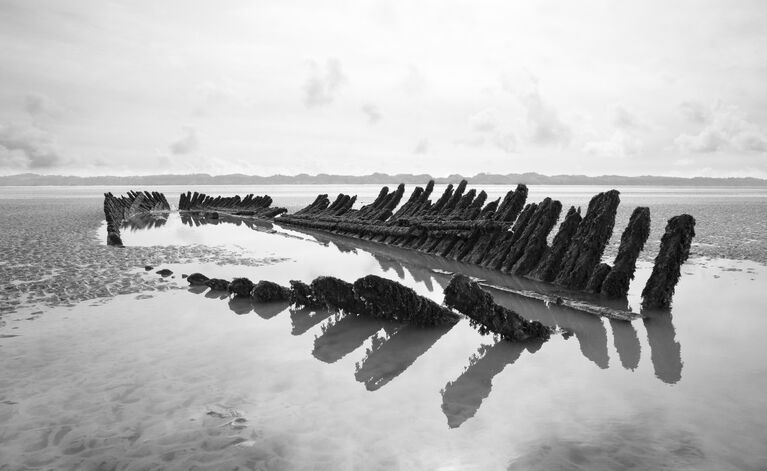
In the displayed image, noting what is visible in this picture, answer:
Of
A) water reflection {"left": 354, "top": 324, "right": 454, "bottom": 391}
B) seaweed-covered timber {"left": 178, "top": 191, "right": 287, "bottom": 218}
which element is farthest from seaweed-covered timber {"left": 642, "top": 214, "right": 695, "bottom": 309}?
seaweed-covered timber {"left": 178, "top": 191, "right": 287, "bottom": 218}

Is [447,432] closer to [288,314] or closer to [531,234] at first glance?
[288,314]

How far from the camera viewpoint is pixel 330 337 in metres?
6.02

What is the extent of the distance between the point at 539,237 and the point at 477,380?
6.11 meters

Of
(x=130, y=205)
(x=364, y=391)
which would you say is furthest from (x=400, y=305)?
(x=130, y=205)

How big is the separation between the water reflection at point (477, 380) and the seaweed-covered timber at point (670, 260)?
274cm

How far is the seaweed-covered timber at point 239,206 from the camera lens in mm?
27705

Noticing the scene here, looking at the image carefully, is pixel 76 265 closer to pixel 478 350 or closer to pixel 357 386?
pixel 357 386

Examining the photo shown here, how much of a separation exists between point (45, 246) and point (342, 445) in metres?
13.4

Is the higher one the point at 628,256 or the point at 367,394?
the point at 628,256

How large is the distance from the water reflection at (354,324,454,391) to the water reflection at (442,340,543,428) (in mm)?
593

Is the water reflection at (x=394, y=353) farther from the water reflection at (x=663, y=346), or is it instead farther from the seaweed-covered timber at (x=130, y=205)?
the seaweed-covered timber at (x=130, y=205)

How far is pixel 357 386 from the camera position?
4617 mm

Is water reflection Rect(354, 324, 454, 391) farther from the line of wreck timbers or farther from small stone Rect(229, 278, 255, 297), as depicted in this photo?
the line of wreck timbers

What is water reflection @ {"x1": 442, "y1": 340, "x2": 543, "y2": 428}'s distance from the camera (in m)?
4.11
